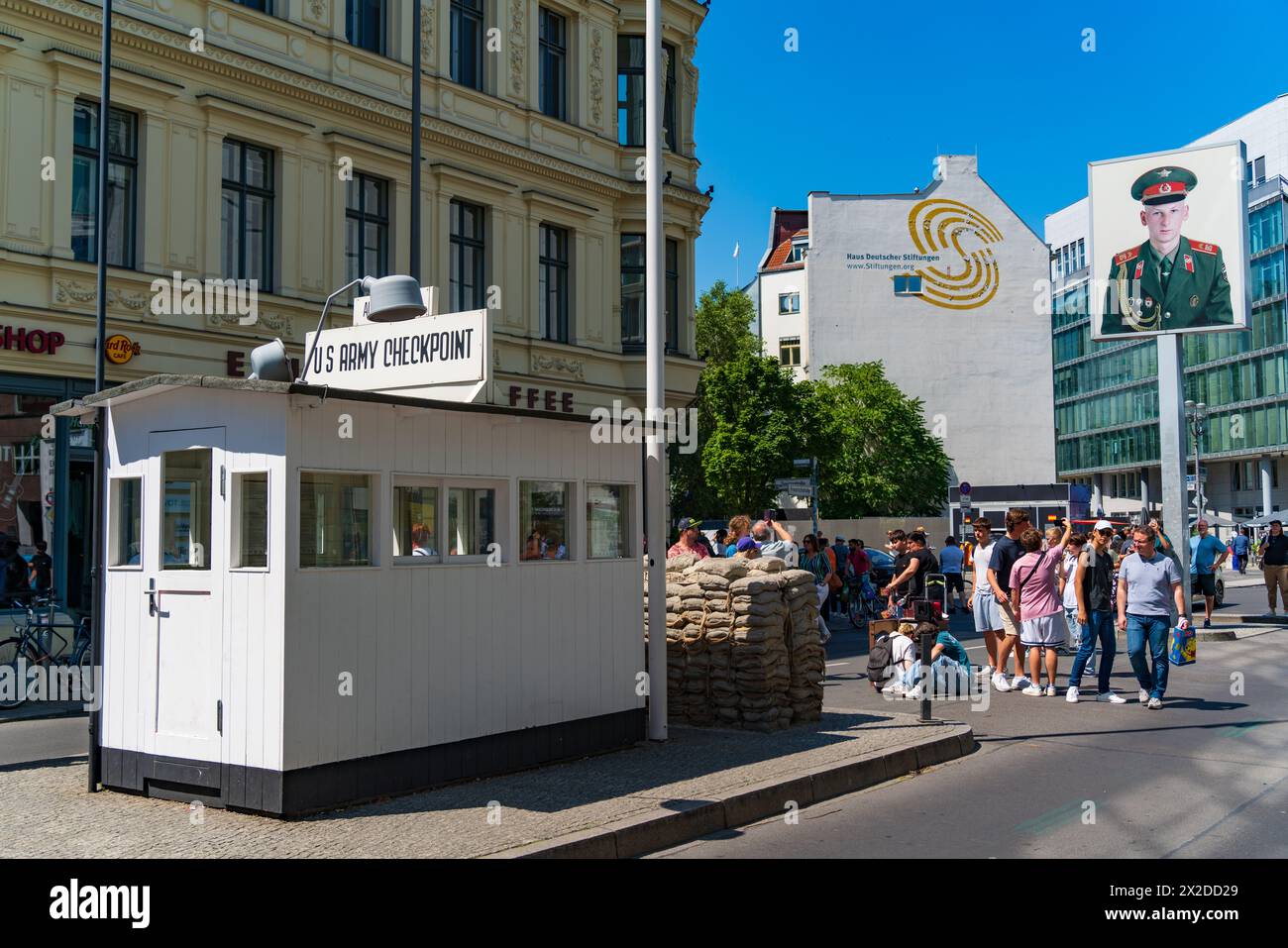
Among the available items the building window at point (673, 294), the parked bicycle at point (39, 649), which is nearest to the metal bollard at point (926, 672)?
the parked bicycle at point (39, 649)

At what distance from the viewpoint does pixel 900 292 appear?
8131 cm

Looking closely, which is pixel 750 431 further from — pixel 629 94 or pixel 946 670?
pixel 946 670

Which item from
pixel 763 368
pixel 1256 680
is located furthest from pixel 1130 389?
pixel 1256 680

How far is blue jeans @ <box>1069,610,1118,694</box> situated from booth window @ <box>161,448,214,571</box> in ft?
30.4

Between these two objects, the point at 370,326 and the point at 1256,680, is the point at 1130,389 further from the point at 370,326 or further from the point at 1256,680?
the point at 370,326

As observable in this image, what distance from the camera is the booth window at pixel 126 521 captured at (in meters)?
8.48

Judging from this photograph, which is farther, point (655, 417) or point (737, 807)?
A: point (655, 417)

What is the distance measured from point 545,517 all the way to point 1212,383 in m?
85.8

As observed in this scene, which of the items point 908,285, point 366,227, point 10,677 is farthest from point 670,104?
point 908,285

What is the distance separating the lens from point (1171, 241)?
23.2m

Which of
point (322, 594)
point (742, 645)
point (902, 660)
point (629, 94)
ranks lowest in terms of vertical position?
point (902, 660)

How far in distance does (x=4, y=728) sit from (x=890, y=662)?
9.20 m

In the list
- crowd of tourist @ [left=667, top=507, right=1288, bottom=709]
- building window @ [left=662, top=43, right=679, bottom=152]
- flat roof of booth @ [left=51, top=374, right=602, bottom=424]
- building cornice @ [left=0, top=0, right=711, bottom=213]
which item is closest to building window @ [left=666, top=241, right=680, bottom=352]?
building cornice @ [left=0, top=0, right=711, bottom=213]
